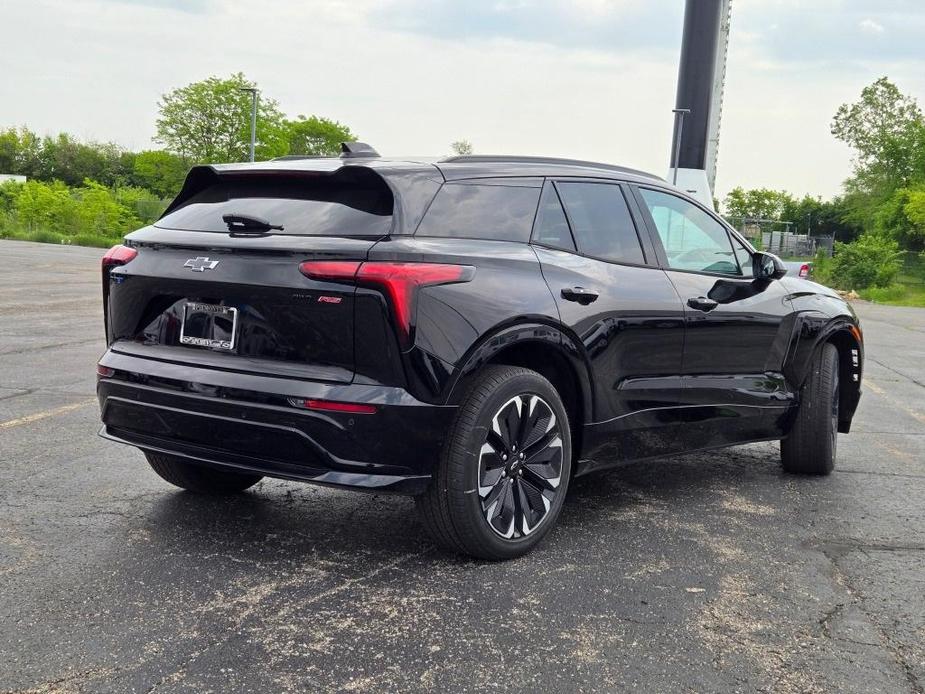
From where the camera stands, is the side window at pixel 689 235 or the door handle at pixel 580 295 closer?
the door handle at pixel 580 295

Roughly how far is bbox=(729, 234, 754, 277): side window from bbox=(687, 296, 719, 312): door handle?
0.48 meters

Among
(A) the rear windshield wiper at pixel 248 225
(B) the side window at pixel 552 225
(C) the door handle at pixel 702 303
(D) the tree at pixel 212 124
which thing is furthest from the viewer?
(D) the tree at pixel 212 124

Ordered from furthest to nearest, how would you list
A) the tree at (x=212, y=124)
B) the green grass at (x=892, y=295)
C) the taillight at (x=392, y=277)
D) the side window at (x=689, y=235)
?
the tree at (x=212, y=124)
the green grass at (x=892, y=295)
the side window at (x=689, y=235)
the taillight at (x=392, y=277)

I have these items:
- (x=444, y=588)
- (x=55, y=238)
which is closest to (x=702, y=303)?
(x=444, y=588)

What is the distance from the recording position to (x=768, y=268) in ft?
18.4

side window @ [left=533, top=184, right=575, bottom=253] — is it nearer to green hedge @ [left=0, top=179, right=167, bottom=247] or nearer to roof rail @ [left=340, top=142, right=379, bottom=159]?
roof rail @ [left=340, top=142, right=379, bottom=159]

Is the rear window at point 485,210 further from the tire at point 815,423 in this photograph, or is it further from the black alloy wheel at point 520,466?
Result: the tire at point 815,423

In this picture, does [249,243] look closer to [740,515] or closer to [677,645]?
[677,645]

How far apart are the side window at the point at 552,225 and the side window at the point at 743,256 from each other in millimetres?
1435

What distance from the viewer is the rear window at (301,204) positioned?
393cm

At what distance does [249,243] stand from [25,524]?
1624 millimetres

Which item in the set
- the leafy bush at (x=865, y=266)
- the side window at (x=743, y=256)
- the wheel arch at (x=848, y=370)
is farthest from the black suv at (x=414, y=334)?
the leafy bush at (x=865, y=266)

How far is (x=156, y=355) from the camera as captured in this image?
410 cm

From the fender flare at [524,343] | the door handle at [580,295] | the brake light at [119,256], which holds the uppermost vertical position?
the brake light at [119,256]
